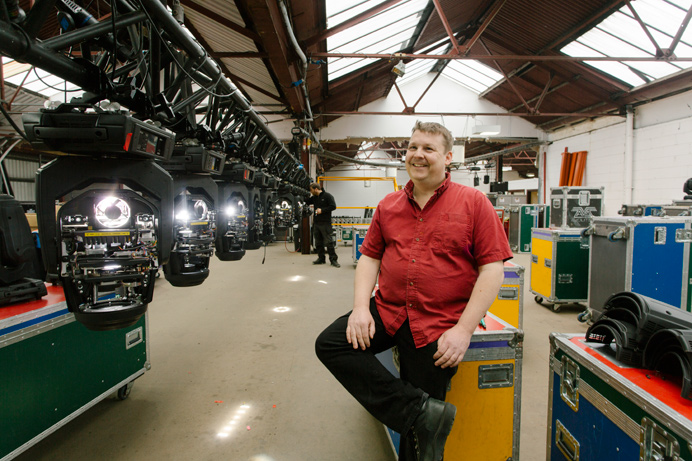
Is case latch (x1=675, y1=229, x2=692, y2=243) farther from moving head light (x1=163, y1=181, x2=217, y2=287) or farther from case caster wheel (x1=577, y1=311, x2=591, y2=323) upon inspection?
moving head light (x1=163, y1=181, x2=217, y2=287)

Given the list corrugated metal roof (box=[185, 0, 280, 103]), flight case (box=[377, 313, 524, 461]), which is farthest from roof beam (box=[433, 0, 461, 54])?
flight case (box=[377, 313, 524, 461])

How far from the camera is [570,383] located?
1298 mm

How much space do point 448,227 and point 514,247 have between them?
31.6 ft

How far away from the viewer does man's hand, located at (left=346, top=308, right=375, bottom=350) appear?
4.65 ft

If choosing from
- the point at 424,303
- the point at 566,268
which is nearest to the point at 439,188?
the point at 424,303

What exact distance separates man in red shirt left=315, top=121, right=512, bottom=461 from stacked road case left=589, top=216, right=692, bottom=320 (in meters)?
2.64

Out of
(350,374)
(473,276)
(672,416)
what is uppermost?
(473,276)

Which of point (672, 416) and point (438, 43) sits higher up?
point (438, 43)

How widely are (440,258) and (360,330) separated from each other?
16.8 inches

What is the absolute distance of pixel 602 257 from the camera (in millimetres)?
3523

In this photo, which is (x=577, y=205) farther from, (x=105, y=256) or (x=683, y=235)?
(x=105, y=256)

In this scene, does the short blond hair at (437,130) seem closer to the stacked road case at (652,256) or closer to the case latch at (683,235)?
the stacked road case at (652,256)

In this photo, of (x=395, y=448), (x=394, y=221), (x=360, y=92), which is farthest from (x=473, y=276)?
(x=360, y=92)

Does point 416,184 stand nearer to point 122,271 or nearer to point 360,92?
point 122,271
